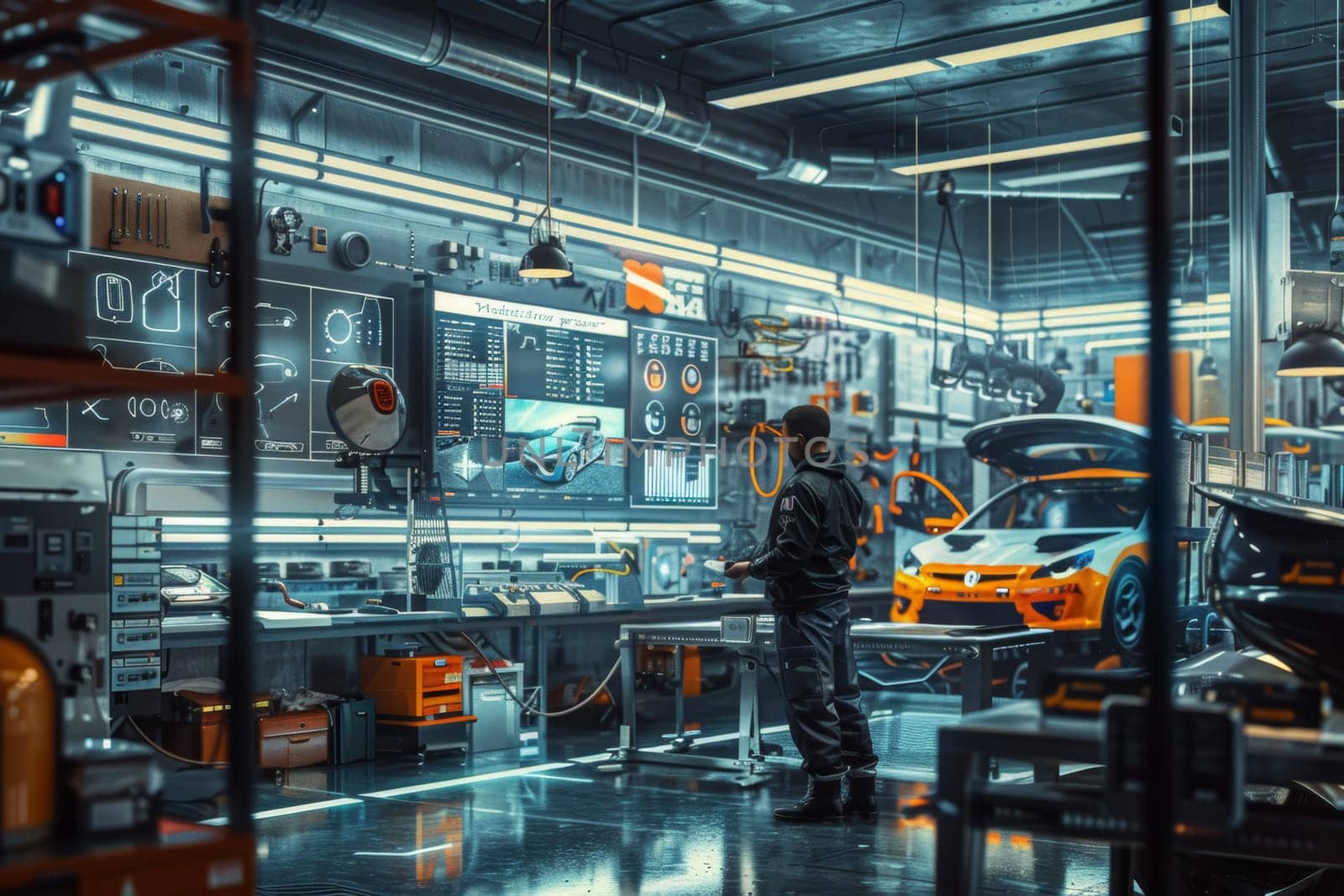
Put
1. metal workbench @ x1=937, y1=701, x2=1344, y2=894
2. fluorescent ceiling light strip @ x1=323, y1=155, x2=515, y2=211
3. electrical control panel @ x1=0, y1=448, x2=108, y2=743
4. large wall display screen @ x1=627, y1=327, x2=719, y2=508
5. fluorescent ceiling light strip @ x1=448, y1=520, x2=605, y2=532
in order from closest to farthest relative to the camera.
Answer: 1. metal workbench @ x1=937, y1=701, x2=1344, y2=894
2. electrical control panel @ x1=0, y1=448, x2=108, y2=743
3. fluorescent ceiling light strip @ x1=323, y1=155, x2=515, y2=211
4. fluorescent ceiling light strip @ x1=448, y1=520, x2=605, y2=532
5. large wall display screen @ x1=627, y1=327, x2=719, y2=508

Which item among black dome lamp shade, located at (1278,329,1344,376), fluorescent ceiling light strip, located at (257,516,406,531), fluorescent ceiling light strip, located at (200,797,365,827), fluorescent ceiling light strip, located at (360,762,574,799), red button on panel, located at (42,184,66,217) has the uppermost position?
black dome lamp shade, located at (1278,329,1344,376)

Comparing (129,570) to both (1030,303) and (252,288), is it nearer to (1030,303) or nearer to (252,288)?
(252,288)

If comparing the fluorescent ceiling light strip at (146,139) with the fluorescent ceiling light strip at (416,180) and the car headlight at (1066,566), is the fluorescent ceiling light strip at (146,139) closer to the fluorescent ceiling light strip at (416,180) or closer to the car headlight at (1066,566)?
the fluorescent ceiling light strip at (416,180)

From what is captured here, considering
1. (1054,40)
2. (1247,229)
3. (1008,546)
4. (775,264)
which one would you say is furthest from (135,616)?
(775,264)

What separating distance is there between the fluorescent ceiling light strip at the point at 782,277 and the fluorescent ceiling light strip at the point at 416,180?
2447 mm

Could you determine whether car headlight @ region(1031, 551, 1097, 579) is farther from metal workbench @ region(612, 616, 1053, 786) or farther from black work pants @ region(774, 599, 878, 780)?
black work pants @ region(774, 599, 878, 780)

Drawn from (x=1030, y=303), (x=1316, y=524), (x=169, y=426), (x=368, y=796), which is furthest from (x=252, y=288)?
(x=1030, y=303)

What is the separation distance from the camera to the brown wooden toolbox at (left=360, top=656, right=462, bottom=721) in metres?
8.45

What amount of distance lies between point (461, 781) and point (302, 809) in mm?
1061

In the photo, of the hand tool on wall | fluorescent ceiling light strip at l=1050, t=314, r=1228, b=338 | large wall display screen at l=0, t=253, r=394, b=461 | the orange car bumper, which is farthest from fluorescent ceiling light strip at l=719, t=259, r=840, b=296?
the hand tool on wall

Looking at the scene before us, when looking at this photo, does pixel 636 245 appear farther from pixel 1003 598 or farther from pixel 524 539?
pixel 1003 598

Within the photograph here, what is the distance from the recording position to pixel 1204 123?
41.7 ft

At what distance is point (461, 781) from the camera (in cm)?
771

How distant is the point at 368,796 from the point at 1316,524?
202 inches
